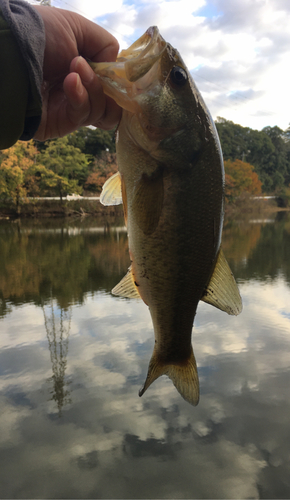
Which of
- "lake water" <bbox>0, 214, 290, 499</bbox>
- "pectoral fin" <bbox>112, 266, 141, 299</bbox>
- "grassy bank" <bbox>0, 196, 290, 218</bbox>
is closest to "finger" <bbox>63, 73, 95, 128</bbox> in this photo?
"pectoral fin" <bbox>112, 266, 141, 299</bbox>

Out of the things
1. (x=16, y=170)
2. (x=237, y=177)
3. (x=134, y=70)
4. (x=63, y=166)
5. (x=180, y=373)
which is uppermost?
(x=63, y=166)

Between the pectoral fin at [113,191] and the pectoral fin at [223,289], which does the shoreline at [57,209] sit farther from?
the pectoral fin at [223,289]

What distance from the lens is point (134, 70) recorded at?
143cm

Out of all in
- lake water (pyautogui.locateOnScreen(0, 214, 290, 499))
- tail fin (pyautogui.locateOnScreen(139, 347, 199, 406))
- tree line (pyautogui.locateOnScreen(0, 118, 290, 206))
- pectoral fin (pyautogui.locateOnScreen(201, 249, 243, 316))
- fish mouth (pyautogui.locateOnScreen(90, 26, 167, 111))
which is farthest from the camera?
tree line (pyautogui.locateOnScreen(0, 118, 290, 206))

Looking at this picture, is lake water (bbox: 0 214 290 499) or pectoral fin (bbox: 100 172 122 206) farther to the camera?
lake water (bbox: 0 214 290 499)

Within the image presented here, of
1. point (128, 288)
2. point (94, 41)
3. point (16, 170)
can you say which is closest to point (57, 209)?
point (16, 170)

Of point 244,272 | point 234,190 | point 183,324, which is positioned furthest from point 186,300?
point 234,190

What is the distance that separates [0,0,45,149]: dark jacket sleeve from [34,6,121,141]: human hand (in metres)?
0.13

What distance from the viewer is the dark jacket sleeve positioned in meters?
1.44

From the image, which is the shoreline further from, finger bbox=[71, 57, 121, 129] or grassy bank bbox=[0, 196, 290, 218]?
finger bbox=[71, 57, 121, 129]

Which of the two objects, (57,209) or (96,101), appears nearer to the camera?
(96,101)

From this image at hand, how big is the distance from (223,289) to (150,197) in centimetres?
60

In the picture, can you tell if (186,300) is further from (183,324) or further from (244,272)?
(244,272)

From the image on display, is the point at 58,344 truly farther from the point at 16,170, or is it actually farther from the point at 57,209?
the point at 57,209
